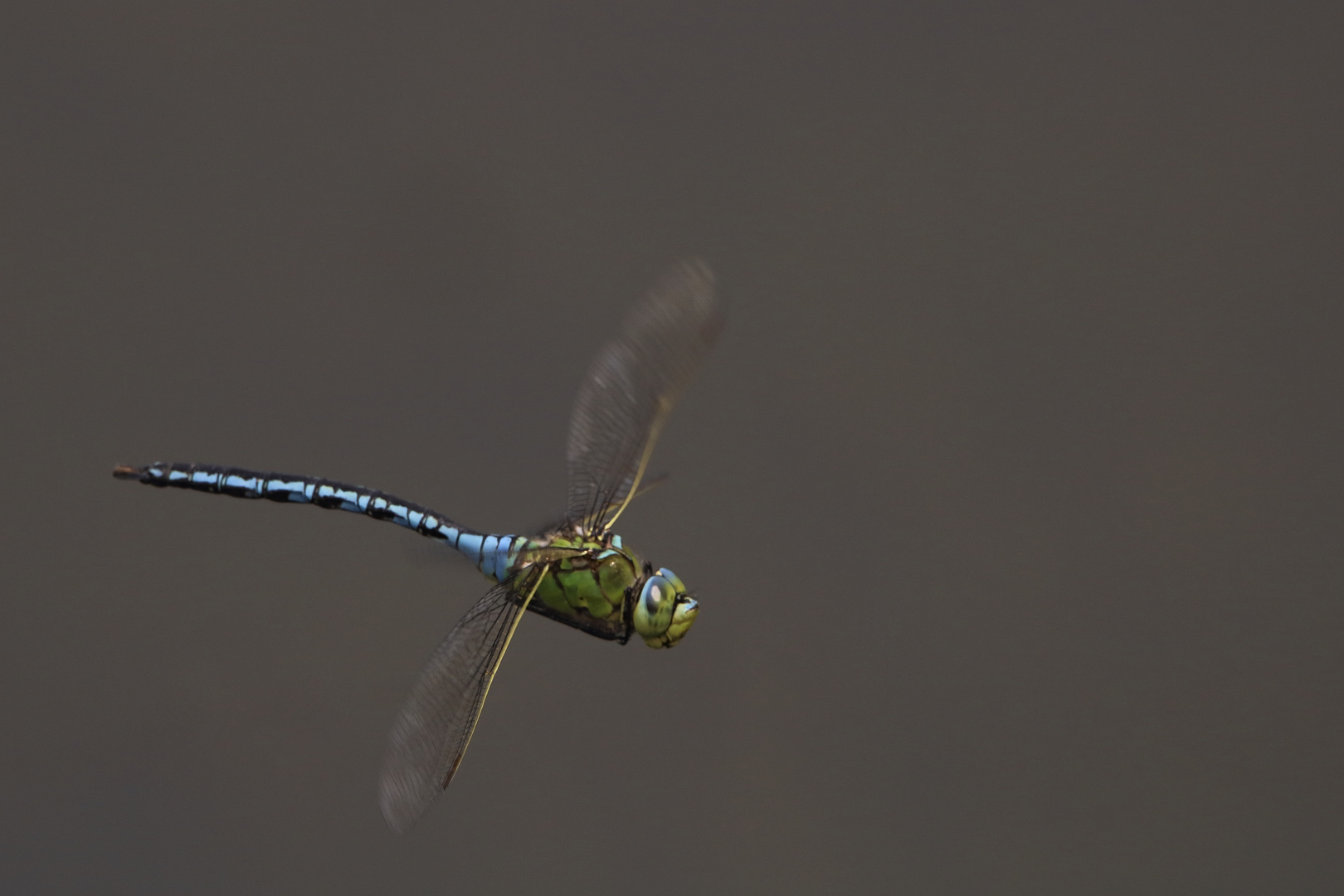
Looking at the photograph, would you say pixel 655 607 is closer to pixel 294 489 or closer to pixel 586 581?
pixel 586 581

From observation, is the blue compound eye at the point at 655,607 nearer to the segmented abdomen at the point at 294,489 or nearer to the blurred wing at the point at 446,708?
the blurred wing at the point at 446,708

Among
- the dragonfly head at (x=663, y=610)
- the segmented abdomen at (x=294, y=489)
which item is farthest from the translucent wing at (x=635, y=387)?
the segmented abdomen at (x=294, y=489)

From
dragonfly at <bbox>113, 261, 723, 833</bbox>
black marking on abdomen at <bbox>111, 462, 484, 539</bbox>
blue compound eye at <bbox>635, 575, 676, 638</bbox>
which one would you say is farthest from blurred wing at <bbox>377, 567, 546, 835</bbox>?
black marking on abdomen at <bbox>111, 462, 484, 539</bbox>

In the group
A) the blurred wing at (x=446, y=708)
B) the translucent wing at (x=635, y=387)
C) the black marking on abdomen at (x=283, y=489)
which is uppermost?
the translucent wing at (x=635, y=387)

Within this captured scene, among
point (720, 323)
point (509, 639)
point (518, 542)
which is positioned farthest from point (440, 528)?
point (720, 323)

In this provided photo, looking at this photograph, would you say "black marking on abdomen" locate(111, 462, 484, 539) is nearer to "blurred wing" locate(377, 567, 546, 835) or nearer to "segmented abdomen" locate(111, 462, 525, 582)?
"segmented abdomen" locate(111, 462, 525, 582)

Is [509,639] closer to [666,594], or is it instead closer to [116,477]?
[666,594]

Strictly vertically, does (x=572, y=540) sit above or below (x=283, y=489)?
above

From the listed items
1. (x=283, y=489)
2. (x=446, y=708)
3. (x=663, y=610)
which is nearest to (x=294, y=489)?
(x=283, y=489)
